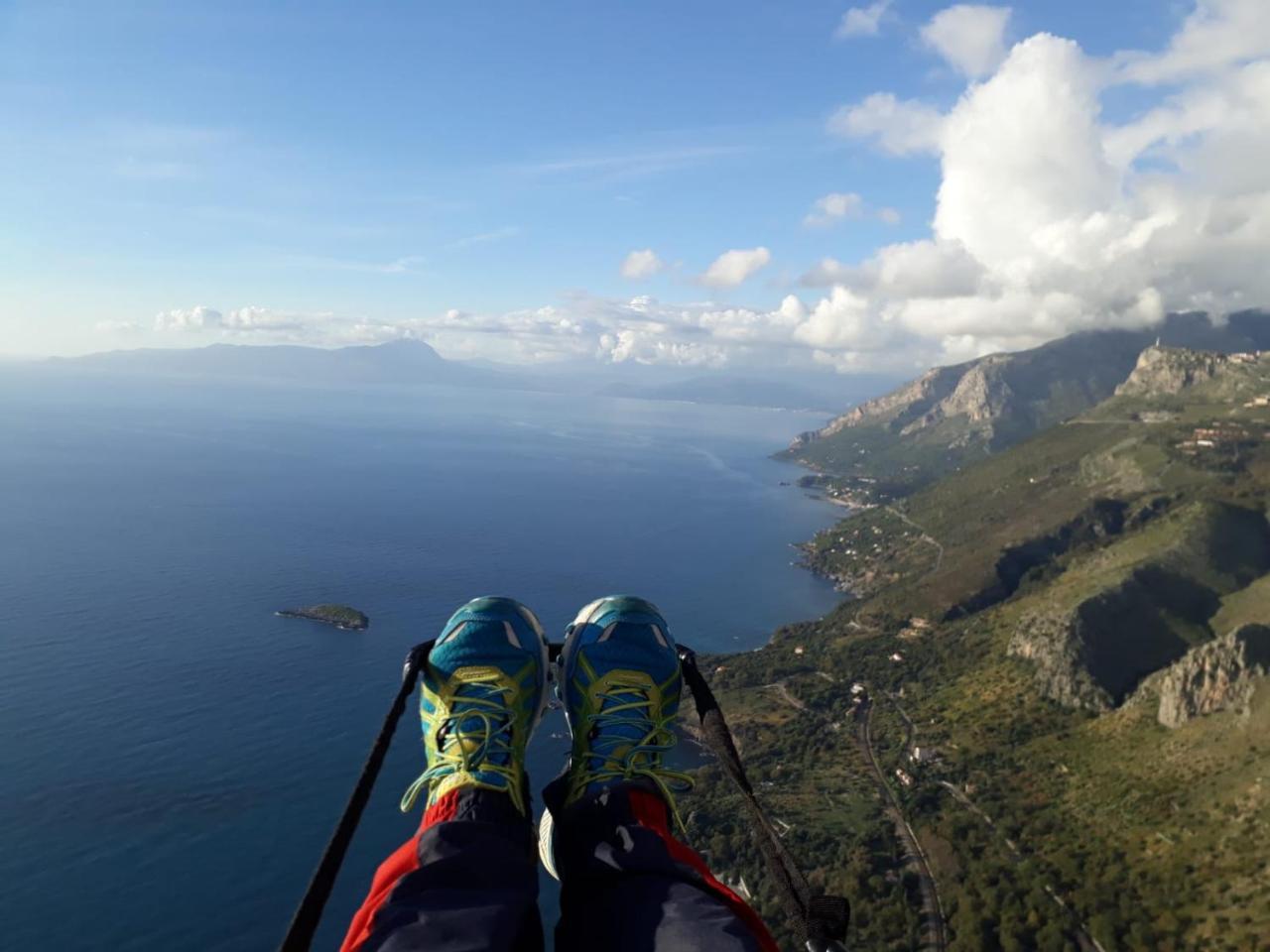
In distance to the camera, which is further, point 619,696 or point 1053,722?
point 1053,722

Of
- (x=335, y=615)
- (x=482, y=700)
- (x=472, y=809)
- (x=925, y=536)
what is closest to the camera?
→ (x=472, y=809)

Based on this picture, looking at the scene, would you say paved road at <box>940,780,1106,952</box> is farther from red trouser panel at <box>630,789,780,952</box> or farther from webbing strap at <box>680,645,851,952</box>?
webbing strap at <box>680,645,851,952</box>

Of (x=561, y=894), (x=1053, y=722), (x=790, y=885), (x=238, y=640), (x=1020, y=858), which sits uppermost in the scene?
(x=790, y=885)

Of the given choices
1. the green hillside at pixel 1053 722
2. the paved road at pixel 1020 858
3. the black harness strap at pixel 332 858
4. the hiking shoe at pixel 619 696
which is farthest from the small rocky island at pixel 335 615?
→ the black harness strap at pixel 332 858

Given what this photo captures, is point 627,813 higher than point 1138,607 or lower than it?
higher

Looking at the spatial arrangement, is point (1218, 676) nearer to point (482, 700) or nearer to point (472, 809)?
point (482, 700)

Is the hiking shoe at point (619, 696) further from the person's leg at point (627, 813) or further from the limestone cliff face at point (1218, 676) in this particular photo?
the limestone cliff face at point (1218, 676)

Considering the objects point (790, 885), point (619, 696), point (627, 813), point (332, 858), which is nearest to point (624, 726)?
point (619, 696)
